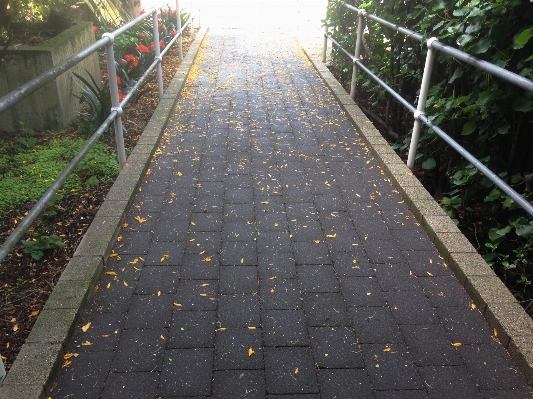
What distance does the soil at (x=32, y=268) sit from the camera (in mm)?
2555

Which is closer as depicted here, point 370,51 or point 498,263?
point 498,263

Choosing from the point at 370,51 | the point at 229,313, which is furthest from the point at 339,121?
the point at 229,313

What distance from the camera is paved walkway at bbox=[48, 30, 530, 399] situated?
2230mm

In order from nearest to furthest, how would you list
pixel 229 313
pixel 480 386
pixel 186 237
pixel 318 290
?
pixel 480 386 < pixel 229 313 < pixel 318 290 < pixel 186 237

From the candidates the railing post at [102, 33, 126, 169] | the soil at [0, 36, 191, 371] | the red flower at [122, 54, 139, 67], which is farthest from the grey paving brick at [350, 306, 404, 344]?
the red flower at [122, 54, 139, 67]

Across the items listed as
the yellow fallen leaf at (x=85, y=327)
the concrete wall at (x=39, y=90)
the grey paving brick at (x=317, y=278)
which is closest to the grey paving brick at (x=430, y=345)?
the grey paving brick at (x=317, y=278)

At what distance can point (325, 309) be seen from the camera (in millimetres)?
2672

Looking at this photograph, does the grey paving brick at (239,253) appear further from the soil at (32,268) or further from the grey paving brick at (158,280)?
the soil at (32,268)

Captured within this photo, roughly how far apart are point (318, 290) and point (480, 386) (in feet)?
3.05

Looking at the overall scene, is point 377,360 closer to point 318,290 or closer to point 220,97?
point 318,290

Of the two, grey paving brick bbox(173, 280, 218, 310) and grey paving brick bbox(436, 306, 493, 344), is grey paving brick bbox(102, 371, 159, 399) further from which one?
grey paving brick bbox(436, 306, 493, 344)

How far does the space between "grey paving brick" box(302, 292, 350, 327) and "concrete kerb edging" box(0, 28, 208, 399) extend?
3.77ft

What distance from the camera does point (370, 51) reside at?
664cm

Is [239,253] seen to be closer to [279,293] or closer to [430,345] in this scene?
[279,293]
